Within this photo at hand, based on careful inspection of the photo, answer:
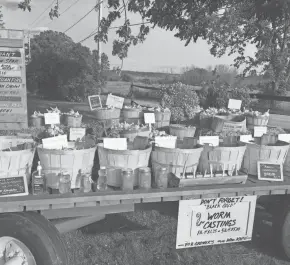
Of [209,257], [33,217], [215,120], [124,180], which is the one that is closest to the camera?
[33,217]

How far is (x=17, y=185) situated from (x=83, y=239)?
4.66 ft

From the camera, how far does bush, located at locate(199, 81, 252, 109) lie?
6820 millimetres

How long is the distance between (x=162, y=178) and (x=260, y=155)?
3.17ft

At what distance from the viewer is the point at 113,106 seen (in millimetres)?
5973

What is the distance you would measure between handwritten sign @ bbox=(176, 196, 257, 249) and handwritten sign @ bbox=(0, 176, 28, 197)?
1205mm

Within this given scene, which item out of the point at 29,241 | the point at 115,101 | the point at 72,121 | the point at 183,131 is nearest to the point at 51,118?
the point at 72,121

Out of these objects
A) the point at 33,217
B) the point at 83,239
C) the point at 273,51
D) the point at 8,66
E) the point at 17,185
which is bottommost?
the point at 83,239

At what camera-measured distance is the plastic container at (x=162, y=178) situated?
2.70m

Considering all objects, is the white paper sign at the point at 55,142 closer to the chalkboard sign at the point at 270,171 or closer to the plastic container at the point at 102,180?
the plastic container at the point at 102,180

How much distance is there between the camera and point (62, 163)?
258cm

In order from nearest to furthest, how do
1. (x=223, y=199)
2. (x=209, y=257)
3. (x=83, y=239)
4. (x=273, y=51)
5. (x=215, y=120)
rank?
(x=223, y=199) → (x=209, y=257) → (x=83, y=239) → (x=215, y=120) → (x=273, y=51)

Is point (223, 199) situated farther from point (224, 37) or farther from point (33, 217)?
point (224, 37)

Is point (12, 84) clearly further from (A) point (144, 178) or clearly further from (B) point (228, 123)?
(A) point (144, 178)

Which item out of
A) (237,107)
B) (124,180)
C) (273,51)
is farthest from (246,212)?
(273,51)
